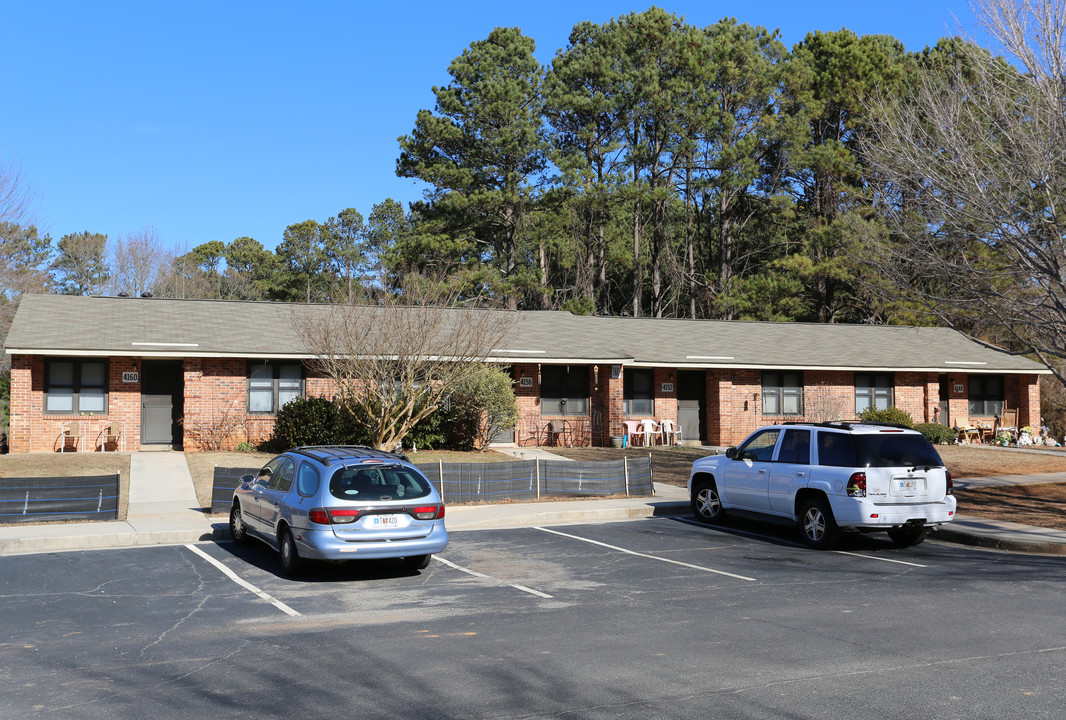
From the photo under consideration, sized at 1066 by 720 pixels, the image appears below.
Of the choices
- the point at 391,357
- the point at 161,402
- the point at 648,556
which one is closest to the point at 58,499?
the point at 391,357

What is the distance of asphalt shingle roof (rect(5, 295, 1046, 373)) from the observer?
80.2ft

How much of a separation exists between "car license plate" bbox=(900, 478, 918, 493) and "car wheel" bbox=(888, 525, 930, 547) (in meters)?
1.01

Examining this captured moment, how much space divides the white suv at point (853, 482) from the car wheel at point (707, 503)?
4.03ft

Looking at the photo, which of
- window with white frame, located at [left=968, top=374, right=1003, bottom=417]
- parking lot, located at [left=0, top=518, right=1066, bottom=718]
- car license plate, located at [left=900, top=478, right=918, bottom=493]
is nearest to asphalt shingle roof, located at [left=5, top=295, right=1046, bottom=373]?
window with white frame, located at [left=968, top=374, right=1003, bottom=417]

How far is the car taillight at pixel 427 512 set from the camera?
37.2 feet

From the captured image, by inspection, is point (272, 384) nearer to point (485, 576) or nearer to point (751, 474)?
point (751, 474)

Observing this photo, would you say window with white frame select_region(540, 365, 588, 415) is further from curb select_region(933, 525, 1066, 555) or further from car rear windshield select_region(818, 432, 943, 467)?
car rear windshield select_region(818, 432, 943, 467)

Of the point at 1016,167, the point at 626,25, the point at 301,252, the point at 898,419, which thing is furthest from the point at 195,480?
the point at 301,252

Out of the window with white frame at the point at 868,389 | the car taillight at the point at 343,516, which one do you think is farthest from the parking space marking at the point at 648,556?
the window with white frame at the point at 868,389

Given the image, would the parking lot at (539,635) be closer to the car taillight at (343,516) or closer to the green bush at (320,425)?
the car taillight at (343,516)

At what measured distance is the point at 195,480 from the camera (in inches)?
768

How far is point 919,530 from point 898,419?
53.9ft

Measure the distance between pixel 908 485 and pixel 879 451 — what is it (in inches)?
24.4

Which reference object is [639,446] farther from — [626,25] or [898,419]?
[626,25]
